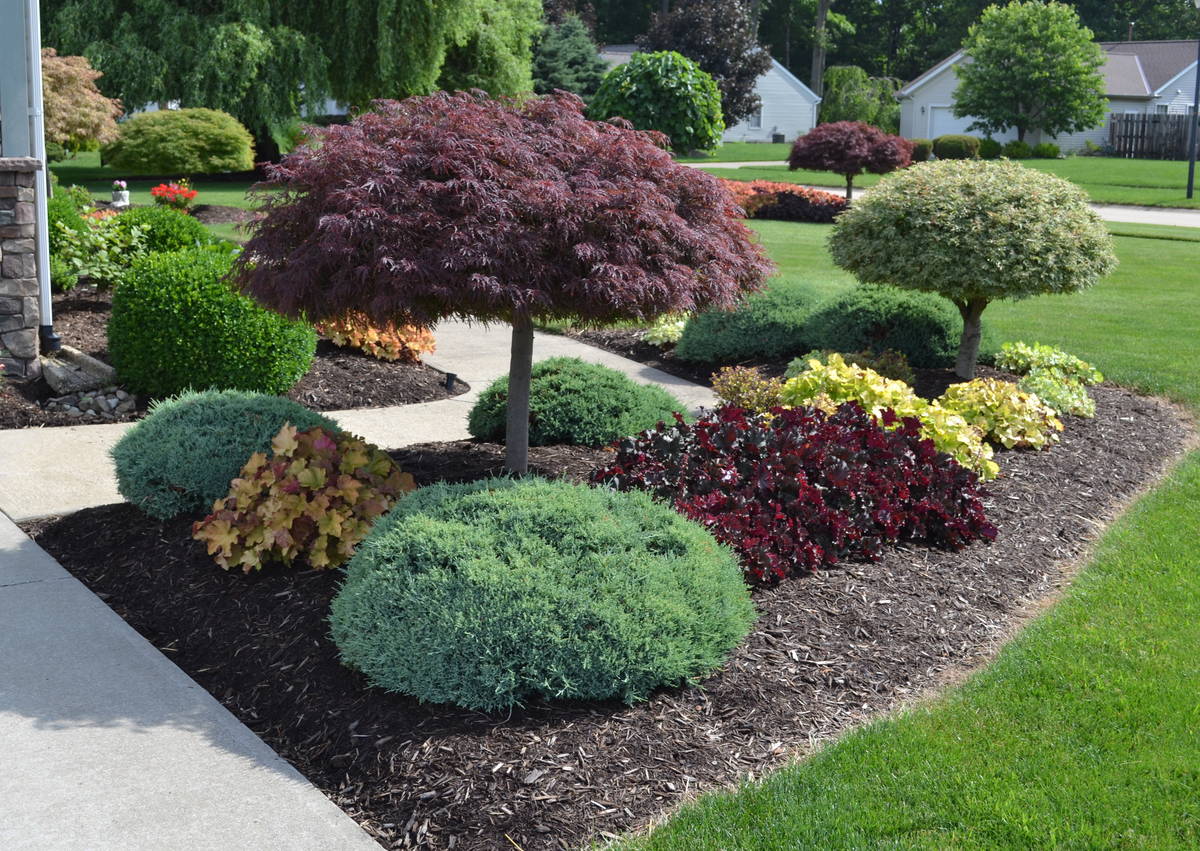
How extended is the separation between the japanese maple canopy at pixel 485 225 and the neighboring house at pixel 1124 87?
49.0 m

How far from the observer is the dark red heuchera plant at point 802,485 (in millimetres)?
5023

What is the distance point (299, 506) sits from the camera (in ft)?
15.8

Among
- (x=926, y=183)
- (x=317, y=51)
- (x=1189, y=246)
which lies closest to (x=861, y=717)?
(x=926, y=183)

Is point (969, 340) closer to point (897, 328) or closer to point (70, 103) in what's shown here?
point (897, 328)

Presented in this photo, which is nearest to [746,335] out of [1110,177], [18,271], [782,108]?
[18,271]

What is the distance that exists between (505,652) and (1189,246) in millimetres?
18879

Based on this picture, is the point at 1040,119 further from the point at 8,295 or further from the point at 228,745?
the point at 228,745

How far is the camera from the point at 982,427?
708cm

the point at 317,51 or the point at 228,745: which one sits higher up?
the point at 317,51

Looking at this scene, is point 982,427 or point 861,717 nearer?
point 861,717

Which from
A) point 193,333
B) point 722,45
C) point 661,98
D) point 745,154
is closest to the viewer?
point 193,333

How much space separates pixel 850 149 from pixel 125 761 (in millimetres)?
23681

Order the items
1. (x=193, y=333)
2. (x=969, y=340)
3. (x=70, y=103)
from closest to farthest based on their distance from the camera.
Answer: (x=193, y=333), (x=969, y=340), (x=70, y=103)

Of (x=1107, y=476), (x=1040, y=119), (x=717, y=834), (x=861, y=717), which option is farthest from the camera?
(x=1040, y=119)
